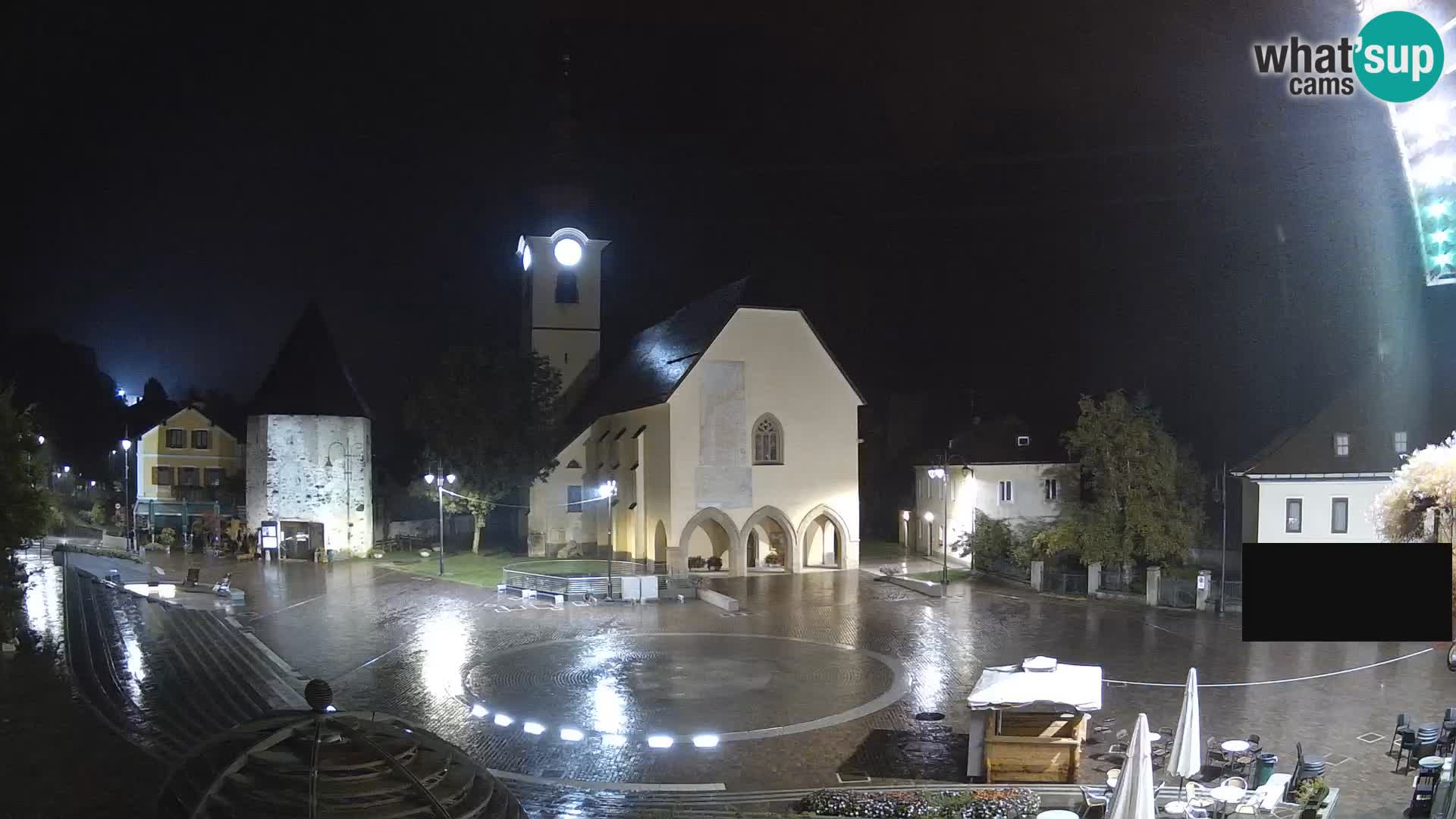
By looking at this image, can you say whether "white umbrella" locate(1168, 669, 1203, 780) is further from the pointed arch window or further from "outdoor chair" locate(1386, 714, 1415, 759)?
the pointed arch window

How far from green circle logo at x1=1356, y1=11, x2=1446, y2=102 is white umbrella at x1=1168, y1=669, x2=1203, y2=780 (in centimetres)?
766

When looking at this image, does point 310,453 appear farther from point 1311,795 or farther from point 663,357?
point 1311,795

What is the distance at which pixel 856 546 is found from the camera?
38.5 meters

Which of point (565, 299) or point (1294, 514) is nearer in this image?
point (1294, 514)

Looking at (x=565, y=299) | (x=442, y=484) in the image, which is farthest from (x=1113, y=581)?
(x=565, y=299)

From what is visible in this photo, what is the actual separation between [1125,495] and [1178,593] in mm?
3685

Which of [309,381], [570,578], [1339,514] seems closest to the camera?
[1339,514]

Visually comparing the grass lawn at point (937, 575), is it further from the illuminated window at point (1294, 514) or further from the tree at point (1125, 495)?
the illuminated window at point (1294, 514)

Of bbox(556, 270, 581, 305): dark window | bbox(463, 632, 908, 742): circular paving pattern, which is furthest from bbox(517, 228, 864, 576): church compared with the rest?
bbox(463, 632, 908, 742): circular paving pattern

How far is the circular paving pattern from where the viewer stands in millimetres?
16172

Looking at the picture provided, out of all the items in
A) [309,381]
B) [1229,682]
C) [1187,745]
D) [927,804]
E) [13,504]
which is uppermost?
[309,381]

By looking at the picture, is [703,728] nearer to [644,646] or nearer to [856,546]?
[644,646]

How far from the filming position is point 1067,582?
30500mm

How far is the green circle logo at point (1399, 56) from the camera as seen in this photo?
440 inches
